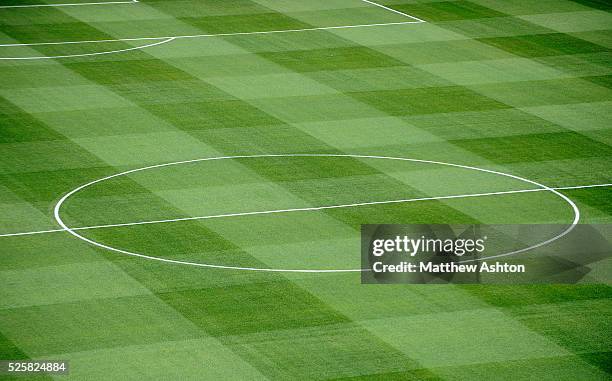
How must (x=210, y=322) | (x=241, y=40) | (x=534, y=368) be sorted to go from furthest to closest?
(x=241, y=40), (x=210, y=322), (x=534, y=368)

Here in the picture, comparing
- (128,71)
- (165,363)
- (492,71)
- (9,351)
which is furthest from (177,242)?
(492,71)

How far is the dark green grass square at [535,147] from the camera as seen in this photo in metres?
21.8

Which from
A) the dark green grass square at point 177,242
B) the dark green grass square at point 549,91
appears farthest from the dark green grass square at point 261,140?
the dark green grass square at point 549,91

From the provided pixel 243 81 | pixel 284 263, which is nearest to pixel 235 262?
pixel 284 263

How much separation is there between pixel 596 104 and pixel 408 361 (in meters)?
11.7

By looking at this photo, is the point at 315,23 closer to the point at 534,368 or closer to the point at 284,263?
the point at 284,263

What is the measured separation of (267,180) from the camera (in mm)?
20375

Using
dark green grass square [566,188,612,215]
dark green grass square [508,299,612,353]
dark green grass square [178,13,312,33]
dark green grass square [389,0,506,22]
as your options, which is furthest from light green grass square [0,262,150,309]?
dark green grass square [389,0,506,22]

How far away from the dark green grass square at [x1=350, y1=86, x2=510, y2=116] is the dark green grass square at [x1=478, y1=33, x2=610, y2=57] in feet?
11.5

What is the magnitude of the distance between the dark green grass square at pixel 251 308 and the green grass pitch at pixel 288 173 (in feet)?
0.12

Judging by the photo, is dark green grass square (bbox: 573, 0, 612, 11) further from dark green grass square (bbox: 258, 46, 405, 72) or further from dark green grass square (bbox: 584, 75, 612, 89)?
dark green grass square (bbox: 258, 46, 405, 72)

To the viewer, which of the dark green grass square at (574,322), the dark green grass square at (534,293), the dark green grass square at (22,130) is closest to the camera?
the dark green grass square at (574,322)

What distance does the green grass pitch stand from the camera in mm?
14906

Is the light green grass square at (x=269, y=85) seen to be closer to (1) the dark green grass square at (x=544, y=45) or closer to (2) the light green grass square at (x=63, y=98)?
(2) the light green grass square at (x=63, y=98)
